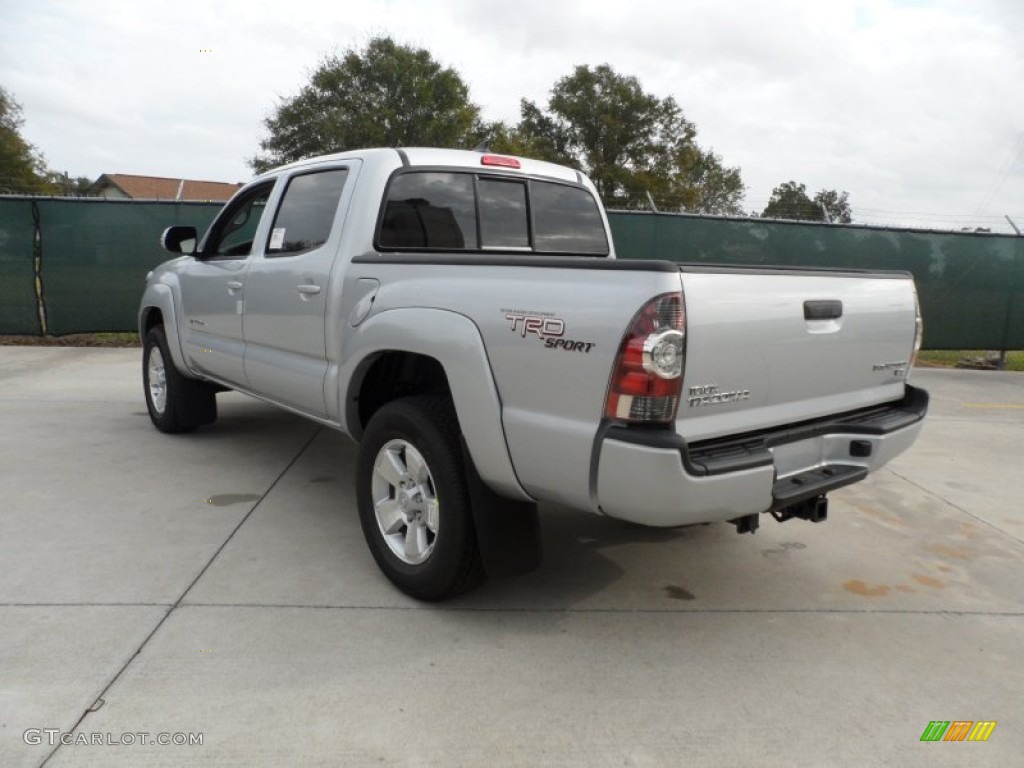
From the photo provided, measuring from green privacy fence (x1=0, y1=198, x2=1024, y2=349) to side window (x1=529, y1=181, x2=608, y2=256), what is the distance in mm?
6405

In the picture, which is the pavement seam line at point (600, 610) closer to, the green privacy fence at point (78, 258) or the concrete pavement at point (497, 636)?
the concrete pavement at point (497, 636)

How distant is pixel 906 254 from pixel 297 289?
Result: 1020 centimetres

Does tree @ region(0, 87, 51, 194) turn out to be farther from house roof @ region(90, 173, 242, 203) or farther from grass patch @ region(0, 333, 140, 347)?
grass patch @ region(0, 333, 140, 347)

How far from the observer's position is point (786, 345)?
2662 millimetres

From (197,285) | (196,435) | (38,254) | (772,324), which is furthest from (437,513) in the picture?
(38,254)

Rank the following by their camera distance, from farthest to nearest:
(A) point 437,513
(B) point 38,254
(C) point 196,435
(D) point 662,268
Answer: (B) point 38,254 → (C) point 196,435 → (A) point 437,513 → (D) point 662,268

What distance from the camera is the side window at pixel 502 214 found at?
4062mm

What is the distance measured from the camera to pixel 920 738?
2.40m

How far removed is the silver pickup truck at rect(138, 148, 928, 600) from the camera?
2375mm

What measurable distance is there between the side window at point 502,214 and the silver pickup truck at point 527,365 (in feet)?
0.04

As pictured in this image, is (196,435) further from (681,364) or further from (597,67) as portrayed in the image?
(597,67)

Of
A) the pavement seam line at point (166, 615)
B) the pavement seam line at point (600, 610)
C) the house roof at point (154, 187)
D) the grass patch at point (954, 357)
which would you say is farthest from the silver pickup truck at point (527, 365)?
the house roof at point (154, 187)

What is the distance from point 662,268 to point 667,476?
0.64 meters

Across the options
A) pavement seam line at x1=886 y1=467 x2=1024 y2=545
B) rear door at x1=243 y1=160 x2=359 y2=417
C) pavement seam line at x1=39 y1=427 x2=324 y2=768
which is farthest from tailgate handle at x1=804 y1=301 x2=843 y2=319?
pavement seam line at x1=39 y1=427 x2=324 y2=768
